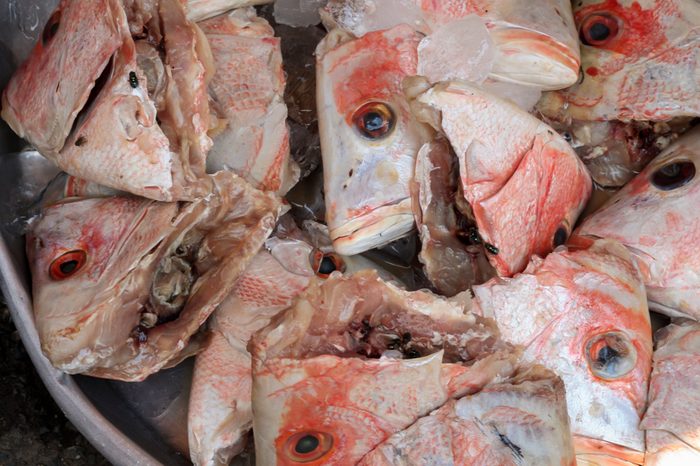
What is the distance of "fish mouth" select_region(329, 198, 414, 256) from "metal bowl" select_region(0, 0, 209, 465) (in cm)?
53

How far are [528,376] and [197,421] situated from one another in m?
0.75

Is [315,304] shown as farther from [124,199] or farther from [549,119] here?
[549,119]

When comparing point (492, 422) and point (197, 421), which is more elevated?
point (492, 422)

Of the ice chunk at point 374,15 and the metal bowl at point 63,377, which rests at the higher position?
the ice chunk at point 374,15

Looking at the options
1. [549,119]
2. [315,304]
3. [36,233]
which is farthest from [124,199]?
[549,119]

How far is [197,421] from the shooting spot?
1.86m

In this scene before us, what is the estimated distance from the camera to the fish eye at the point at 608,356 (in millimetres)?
1836

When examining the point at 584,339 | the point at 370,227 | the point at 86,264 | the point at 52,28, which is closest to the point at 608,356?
the point at 584,339

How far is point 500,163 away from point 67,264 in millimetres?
986

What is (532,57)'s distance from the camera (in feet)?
6.30

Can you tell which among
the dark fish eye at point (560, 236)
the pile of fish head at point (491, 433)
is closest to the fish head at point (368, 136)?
the dark fish eye at point (560, 236)

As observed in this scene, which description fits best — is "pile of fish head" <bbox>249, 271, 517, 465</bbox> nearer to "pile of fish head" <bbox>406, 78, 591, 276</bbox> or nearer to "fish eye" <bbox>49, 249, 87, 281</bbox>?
"pile of fish head" <bbox>406, 78, 591, 276</bbox>

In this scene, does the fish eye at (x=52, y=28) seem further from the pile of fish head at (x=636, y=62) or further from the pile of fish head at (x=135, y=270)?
the pile of fish head at (x=636, y=62)

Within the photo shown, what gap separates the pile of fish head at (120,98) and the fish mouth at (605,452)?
1.04 metres
